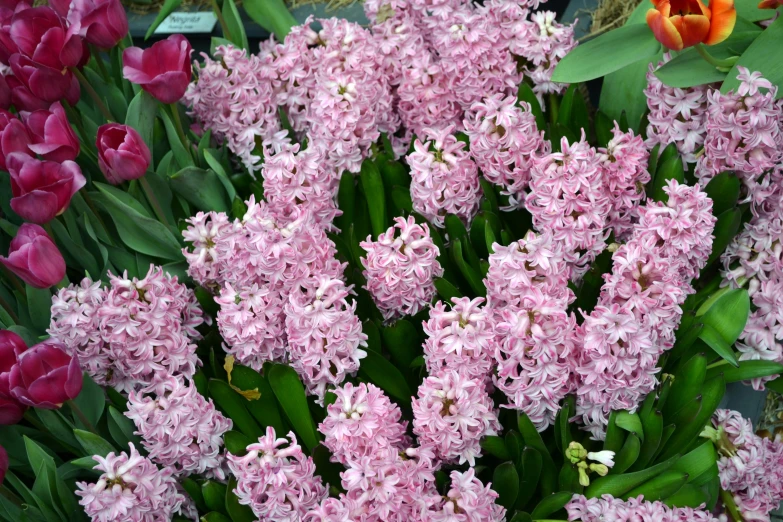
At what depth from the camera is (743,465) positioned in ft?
3.56

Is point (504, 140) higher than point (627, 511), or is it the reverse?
point (504, 140)

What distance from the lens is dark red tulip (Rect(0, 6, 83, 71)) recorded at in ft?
3.72

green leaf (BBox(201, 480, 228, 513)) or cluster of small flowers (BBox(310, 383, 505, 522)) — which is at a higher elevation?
cluster of small flowers (BBox(310, 383, 505, 522))

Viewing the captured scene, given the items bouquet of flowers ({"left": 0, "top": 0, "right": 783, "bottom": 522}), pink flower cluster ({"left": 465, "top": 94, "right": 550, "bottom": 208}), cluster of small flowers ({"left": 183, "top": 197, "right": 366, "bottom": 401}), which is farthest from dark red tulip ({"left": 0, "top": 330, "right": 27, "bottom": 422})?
pink flower cluster ({"left": 465, "top": 94, "right": 550, "bottom": 208})

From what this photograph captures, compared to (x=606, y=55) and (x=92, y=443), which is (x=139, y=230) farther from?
(x=606, y=55)

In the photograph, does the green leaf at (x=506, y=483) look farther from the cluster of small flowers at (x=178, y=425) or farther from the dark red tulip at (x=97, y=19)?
the dark red tulip at (x=97, y=19)

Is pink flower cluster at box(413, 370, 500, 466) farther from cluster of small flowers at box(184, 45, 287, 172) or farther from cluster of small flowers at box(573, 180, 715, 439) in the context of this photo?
cluster of small flowers at box(184, 45, 287, 172)

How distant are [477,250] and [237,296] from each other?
16.3 inches

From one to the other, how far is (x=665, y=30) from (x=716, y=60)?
17cm

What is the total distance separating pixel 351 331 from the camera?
3.22 feet

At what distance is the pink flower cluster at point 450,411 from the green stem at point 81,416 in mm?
465

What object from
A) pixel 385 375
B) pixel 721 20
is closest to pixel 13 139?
pixel 385 375

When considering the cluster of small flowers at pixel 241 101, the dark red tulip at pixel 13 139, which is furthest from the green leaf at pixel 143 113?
the dark red tulip at pixel 13 139

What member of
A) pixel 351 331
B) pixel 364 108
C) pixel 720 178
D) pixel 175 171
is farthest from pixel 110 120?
pixel 720 178
